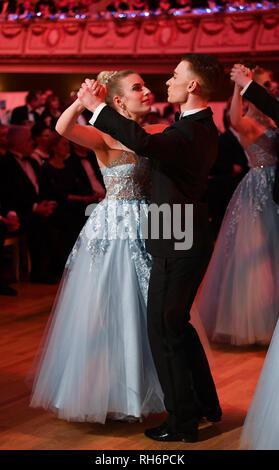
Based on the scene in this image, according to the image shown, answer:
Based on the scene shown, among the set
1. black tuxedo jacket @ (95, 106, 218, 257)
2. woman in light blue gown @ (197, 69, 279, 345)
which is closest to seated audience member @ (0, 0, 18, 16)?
woman in light blue gown @ (197, 69, 279, 345)

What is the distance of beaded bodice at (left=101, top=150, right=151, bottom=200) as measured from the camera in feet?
10.9

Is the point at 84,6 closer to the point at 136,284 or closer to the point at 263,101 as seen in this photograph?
the point at 263,101

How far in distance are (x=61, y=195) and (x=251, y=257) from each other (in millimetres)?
2696

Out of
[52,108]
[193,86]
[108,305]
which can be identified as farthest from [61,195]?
[52,108]

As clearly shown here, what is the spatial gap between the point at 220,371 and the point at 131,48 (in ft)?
34.8

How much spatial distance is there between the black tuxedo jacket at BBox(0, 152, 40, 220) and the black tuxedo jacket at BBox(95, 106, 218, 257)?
146 inches

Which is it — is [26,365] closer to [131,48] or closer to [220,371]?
[220,371]

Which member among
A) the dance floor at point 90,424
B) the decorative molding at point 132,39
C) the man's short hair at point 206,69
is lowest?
the dance floor at point 90,424

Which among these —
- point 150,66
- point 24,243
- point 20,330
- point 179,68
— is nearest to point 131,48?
point 150,66

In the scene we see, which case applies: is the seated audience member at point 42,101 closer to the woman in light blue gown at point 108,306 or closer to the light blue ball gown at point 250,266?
the light blue ball gown at point 250,266

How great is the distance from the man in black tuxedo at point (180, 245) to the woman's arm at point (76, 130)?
0.24m

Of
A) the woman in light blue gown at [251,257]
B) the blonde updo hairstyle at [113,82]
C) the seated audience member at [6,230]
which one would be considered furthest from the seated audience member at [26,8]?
the blonde updo hairstyle at [113,82]

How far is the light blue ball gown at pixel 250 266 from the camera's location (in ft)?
15.1

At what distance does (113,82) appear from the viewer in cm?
335
